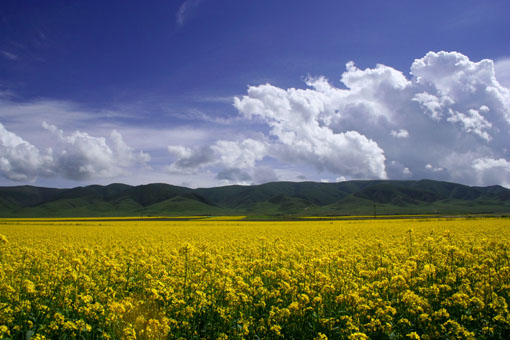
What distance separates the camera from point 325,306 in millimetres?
8250

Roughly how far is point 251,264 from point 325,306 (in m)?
3.24

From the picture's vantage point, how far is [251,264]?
425 inches

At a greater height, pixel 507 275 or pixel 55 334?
pixel 507 275

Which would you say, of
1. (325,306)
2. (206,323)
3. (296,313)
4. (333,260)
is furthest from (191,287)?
(333,260)

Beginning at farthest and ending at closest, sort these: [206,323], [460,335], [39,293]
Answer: [39,293]
[206,323]
[460,335]

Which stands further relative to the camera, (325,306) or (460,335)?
(325,306)

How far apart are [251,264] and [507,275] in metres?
7.37

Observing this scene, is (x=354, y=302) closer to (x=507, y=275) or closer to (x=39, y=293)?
(x=507, y=275)

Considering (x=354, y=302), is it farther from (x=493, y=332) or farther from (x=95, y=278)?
(x=95, y=278)

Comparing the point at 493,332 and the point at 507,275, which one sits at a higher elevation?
the point at 507,275

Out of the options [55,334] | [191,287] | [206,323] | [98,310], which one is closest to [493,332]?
[206,323]

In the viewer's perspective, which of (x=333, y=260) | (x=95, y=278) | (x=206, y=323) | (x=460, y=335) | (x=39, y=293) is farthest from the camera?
(x=333, y=260)

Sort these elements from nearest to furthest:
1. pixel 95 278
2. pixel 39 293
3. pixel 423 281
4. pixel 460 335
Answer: pixel 460 335 → pixel 39 293 → pixel 423 281 → pixel 95 278

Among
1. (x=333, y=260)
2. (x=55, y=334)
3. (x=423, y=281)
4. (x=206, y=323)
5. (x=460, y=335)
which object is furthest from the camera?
(x=333, y=260)
